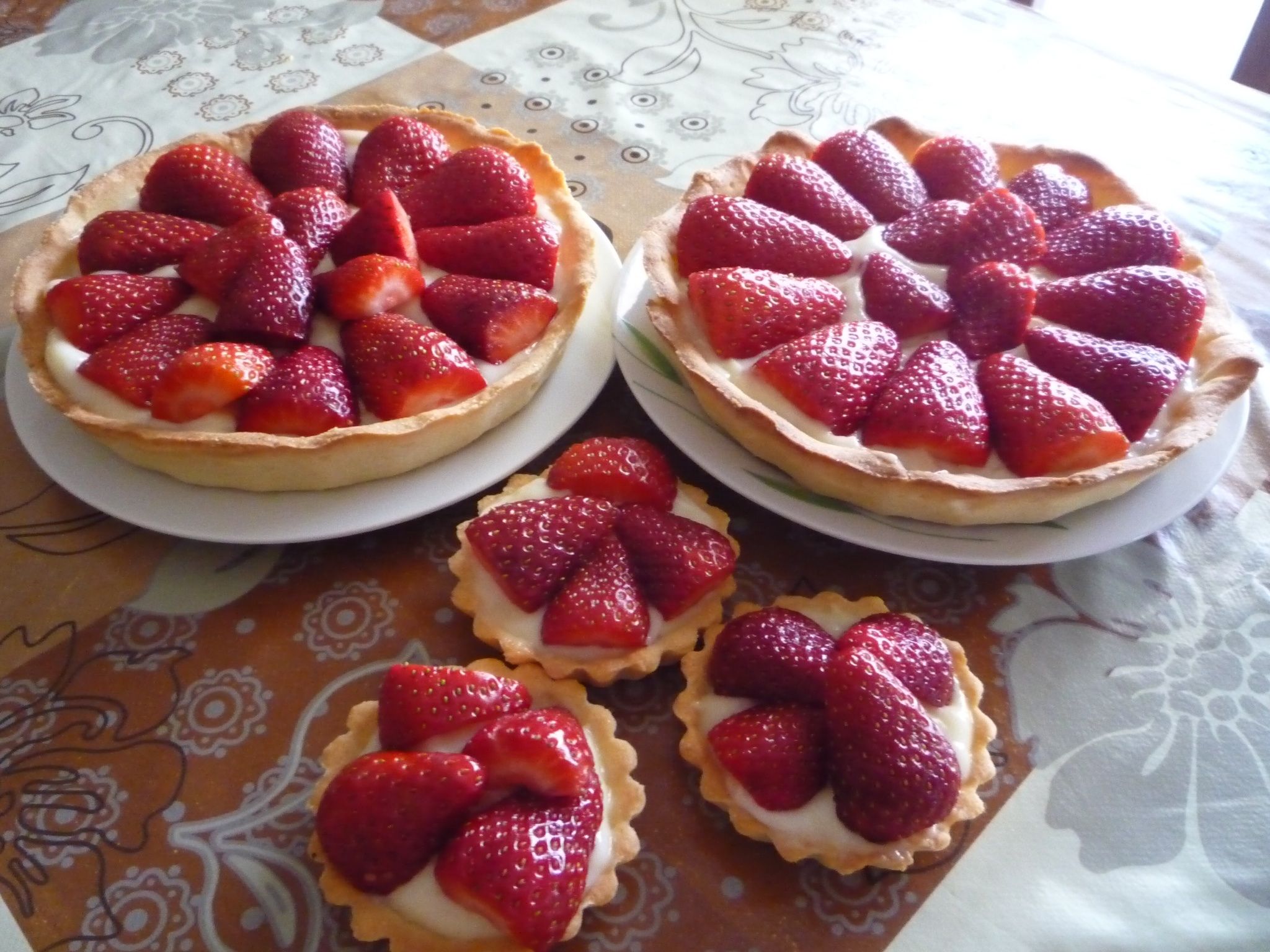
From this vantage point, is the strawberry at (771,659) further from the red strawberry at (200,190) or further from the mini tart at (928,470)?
the red strawberry at (200,190)

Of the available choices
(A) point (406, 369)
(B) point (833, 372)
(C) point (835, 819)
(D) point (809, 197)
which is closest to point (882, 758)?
(C) point (835, 819)

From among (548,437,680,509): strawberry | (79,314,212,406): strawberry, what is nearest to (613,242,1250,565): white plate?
(548,437,680,509): strawberry

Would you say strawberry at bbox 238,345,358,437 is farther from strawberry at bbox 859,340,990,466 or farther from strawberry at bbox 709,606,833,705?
strawberry at bbox 859,340,990,466

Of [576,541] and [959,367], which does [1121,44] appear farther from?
[576,541]

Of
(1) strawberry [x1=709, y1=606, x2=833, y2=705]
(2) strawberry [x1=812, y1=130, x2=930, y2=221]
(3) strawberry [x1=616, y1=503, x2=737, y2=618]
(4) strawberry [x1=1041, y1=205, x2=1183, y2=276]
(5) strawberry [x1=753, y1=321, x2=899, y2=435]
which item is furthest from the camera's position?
(2) strawberry [x1=812, y1=130, x2=930, y2=221]

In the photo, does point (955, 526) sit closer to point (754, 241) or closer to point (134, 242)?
point (754, 241)

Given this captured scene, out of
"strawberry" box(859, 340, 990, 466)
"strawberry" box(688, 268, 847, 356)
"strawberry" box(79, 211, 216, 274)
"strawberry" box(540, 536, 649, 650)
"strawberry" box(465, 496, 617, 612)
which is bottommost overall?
"strawberry" box(540, 536, 649, 650)
